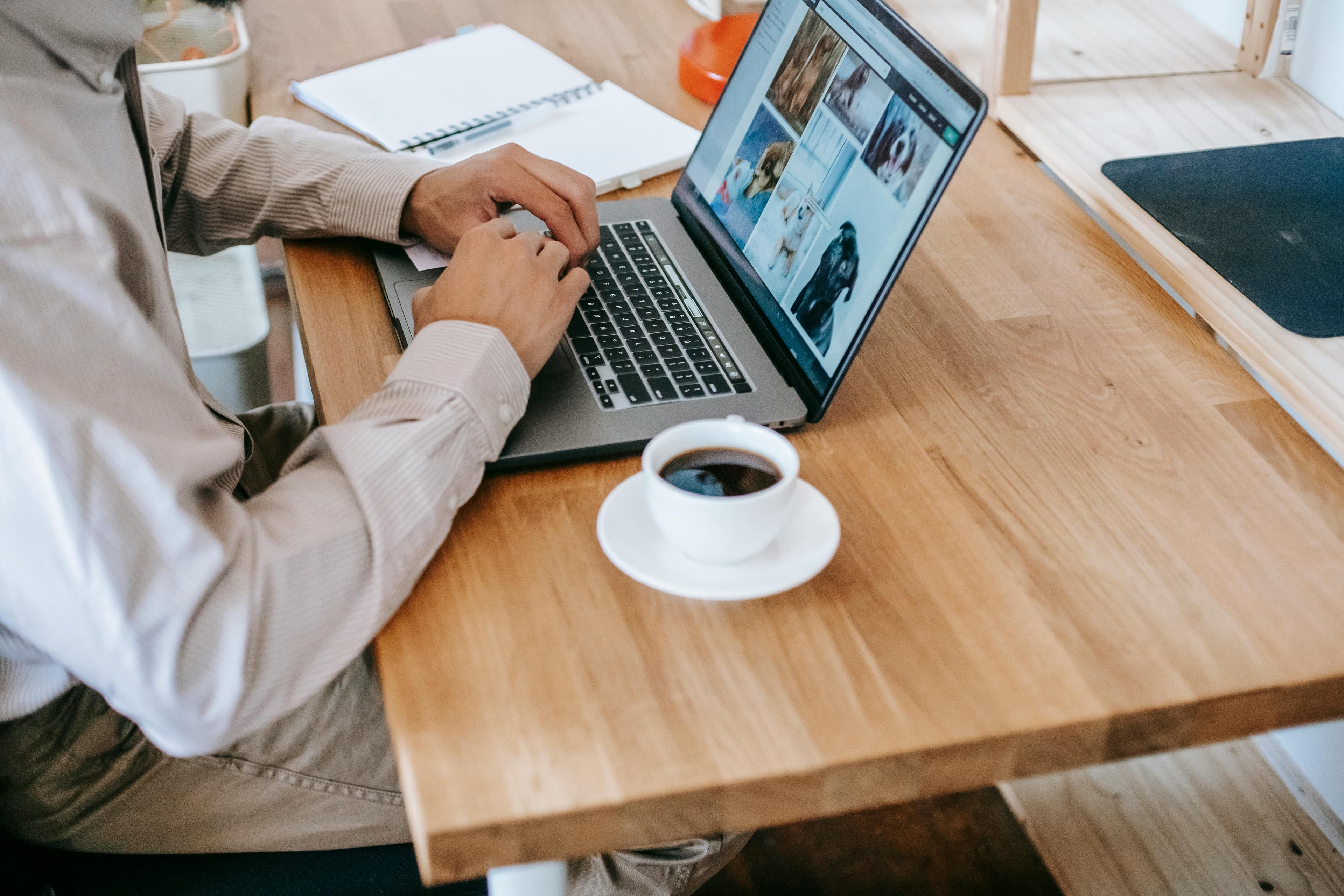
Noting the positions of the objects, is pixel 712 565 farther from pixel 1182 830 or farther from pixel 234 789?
pixel 1182 830

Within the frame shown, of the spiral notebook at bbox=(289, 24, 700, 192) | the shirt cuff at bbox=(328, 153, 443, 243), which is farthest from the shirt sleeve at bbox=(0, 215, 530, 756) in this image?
the spiral notebook at bbox=(289, 24, 700, 192)

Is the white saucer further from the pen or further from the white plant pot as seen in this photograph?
the white plant pot

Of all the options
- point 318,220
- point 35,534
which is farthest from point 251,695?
point 318,220

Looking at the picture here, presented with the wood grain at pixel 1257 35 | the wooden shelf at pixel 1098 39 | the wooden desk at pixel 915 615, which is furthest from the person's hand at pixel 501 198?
the wood grain at pixel 1257 35

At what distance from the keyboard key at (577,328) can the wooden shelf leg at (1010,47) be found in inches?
21.7

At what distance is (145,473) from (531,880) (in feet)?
1.14

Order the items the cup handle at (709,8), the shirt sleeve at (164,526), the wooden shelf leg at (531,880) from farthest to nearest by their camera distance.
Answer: the cup handle at (709,8)
the wooden shelf leg at (531,880)
the shirt sleeve at (164,526)

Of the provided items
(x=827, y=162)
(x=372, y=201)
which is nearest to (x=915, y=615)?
(x=827, y=162)

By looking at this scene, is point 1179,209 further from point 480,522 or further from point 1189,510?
point 480,522

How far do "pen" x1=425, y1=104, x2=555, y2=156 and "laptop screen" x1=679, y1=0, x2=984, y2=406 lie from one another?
0.95 feet

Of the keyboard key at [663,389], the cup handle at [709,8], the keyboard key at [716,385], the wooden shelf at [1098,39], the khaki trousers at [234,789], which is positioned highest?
the wooden shelf at [1098,39]

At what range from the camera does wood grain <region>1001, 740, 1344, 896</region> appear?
1.26 metres

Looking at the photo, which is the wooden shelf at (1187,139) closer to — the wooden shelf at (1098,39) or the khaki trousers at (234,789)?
the wooden shelf at (1098,39)

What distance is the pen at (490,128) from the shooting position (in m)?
1.16
